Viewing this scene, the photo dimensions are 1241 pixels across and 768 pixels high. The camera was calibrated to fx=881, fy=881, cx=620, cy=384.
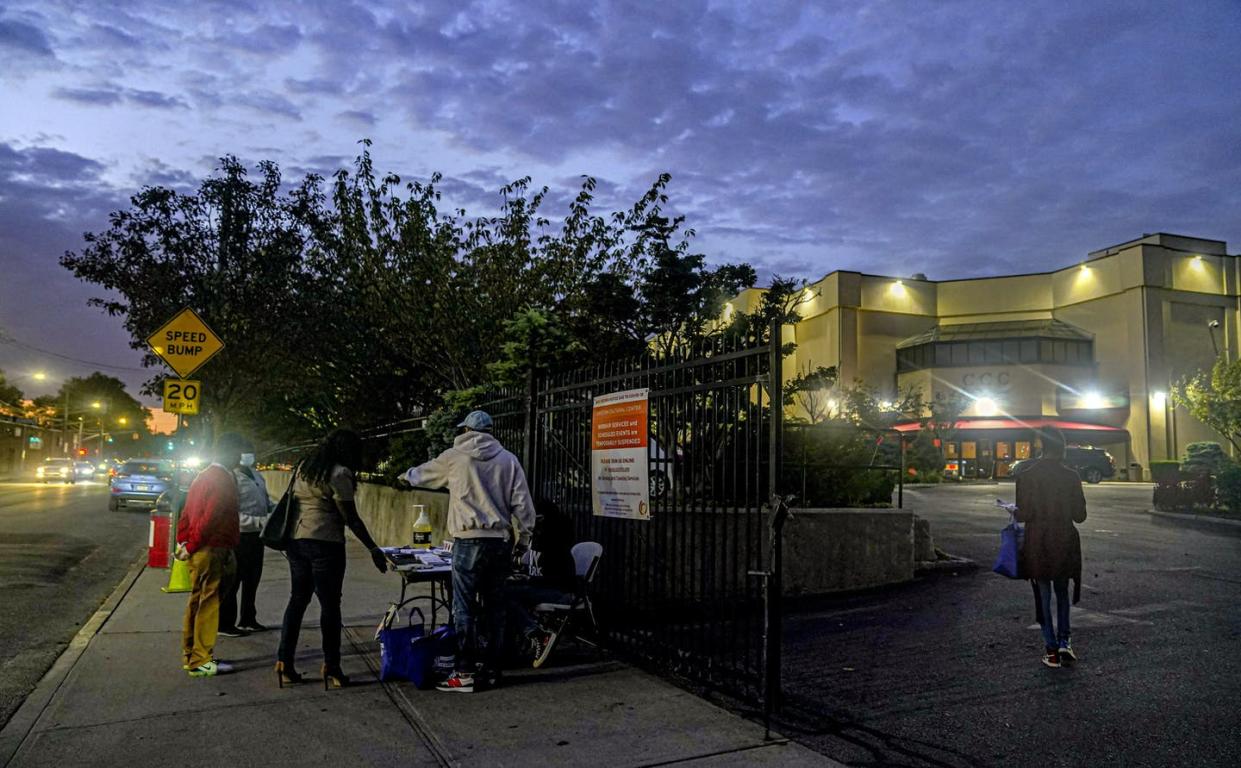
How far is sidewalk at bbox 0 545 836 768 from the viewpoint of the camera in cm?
439

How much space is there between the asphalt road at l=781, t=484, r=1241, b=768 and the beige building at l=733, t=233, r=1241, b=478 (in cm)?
3695

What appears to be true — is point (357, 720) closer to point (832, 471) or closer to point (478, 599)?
point (478, 599)

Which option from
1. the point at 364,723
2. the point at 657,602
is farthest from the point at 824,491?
the point at 364,723

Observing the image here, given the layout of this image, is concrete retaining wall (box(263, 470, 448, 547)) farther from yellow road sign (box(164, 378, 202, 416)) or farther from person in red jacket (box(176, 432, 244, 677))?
person in red jacket (box(176, 432, 244, 677))

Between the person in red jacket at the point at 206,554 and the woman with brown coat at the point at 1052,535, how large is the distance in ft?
18.8

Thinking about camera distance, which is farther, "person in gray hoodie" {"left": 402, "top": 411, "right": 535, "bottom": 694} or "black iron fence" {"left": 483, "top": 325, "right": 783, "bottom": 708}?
"person in gray hoodie" {"left": 402, "top": 411, "right": 535, "bottom": 694}

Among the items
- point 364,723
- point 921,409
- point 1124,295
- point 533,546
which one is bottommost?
point 364,723

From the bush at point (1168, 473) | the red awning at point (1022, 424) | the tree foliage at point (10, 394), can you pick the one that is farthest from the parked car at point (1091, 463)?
the tree foliage at point (10, 394)

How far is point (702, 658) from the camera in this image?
5793 millimetres

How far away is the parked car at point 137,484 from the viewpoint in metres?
22.9

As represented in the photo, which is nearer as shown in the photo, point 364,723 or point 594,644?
point 364,723

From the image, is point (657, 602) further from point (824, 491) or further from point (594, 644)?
point (824, 491)

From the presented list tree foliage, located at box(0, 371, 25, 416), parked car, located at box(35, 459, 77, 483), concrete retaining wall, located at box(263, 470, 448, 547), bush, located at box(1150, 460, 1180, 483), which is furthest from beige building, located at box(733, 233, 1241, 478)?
tree foliage, located at box(0, 371, 25, 416)

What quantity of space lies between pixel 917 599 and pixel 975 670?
114 inches
